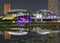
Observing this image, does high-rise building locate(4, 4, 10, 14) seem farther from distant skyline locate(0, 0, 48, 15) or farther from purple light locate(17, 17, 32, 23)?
purple light locate(17, 17, 32, 23)

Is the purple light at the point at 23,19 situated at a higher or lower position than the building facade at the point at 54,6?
lower

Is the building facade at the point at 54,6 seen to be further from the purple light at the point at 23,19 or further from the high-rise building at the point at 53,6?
the purple light at the point at 23,19

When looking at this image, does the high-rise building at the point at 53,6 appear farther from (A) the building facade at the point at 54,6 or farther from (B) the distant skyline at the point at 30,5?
(B) the distant skyline at the point at 30,5

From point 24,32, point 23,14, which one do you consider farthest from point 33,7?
point 24,32

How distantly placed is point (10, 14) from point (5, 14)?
6.4 inches

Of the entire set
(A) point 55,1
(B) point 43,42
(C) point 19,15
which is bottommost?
(B) point 43,42

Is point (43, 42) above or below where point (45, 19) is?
below

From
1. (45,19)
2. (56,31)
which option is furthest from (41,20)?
(56,31)

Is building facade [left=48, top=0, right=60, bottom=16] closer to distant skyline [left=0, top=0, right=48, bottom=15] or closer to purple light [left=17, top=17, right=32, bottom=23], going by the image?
distant skyline [left=0, top=0, right=48, bottom=15]

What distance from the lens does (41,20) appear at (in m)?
6.45

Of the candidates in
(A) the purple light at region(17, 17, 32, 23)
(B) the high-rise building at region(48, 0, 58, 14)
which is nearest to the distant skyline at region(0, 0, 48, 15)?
(B) the high-rise building at region(48, 0, 58, 14)

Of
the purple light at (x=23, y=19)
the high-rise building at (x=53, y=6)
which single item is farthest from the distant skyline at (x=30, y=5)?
the purple light at (x=23, y=19)

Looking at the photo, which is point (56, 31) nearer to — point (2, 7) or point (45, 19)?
point (45, 19)

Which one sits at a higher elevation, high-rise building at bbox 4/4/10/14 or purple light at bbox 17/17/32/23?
high-rise building at bbox 4/4/10/14
